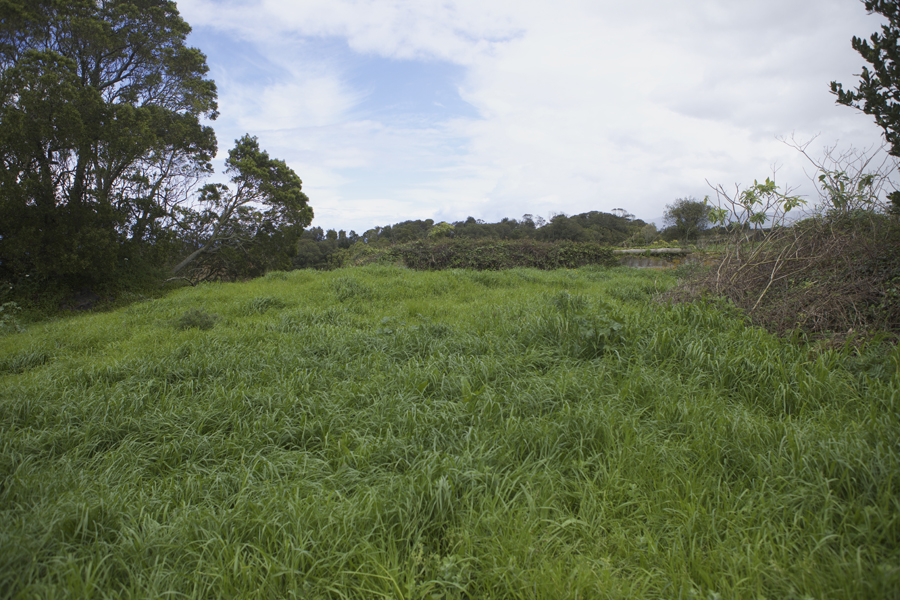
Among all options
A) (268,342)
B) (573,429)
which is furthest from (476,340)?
(268,342)

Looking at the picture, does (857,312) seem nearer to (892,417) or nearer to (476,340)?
(892,417)

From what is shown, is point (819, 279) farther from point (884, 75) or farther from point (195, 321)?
point (195, 321)

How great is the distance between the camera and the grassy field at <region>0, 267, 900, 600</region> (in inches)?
63.8

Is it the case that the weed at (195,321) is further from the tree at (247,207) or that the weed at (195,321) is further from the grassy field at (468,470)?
the tree at (247,207)

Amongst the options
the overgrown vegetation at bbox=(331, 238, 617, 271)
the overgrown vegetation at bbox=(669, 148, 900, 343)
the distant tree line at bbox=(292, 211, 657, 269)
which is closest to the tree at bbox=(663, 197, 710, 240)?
the distant tree line at bbox=(292, 211, 657, 269)

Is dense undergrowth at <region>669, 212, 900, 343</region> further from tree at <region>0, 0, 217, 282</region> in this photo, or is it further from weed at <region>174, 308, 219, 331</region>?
tree at <region>0, 0, 217, 282</region>

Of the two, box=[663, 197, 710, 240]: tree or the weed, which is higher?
box=[663, 197, 710, 240]: tree

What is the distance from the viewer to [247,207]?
67.6 ft

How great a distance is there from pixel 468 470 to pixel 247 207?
22.0 m

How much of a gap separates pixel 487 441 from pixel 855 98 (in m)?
5.25

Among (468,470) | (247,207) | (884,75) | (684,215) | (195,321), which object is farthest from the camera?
(684,215)

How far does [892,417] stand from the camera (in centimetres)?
235

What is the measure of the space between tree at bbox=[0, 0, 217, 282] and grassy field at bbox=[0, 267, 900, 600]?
374 inches

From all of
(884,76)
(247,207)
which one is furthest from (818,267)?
(247,207)
